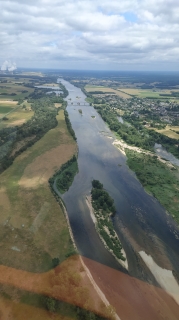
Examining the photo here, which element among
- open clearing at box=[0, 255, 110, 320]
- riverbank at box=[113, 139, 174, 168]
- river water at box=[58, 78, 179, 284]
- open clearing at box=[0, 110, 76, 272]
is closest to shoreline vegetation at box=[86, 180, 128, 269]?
river water at box=[58, 78, 179, 284]

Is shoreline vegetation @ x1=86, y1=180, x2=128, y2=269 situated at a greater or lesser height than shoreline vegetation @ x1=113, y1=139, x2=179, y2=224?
lesser

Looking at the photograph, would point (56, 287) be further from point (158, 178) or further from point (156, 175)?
point (156, 175)

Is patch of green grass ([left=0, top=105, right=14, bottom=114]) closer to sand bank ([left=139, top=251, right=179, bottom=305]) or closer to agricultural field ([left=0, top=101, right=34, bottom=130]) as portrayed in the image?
agricultural field ([left=0, top=101, right=34, bottom=130])

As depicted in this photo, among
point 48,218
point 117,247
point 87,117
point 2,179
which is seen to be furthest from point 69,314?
point 87,117

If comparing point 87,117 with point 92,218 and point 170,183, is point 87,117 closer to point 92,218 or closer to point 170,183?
point 170,183

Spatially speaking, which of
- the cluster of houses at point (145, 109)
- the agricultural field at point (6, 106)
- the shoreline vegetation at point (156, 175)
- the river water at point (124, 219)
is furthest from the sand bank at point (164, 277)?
the agricultural field at point (6, 106)
